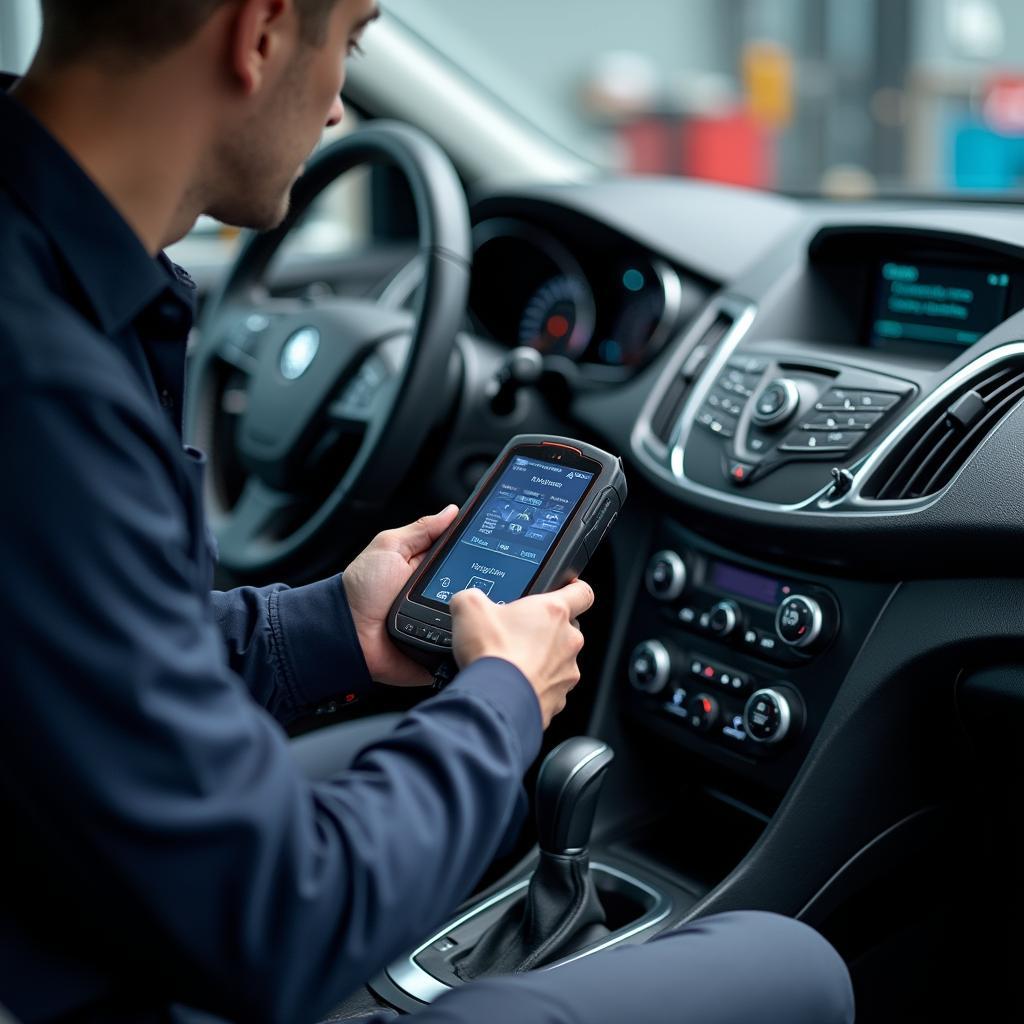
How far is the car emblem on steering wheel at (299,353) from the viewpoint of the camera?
1764 millimetres

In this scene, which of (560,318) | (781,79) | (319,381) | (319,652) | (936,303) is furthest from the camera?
(781,79)

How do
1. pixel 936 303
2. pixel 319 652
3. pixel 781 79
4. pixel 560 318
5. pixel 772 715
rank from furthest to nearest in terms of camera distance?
1. pixel 781 79
2. pixel 560 318
3. pixel 936 303
4. pixel 772 715
5. pixel 319 652

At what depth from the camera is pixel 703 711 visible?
4.84 feet

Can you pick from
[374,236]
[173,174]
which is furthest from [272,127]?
[374,236]

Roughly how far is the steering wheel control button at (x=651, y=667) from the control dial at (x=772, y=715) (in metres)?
0.14

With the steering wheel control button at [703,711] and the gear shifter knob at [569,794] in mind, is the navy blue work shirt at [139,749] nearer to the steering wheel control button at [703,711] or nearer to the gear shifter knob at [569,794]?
the gear shifter knob at [569,794]

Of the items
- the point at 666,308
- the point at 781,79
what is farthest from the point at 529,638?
the point at 781,79

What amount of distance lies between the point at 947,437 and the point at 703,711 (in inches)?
15.3

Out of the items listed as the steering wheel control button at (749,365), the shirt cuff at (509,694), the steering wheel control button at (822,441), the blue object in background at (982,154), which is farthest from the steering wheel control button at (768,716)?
the blue object in background at (982,154)

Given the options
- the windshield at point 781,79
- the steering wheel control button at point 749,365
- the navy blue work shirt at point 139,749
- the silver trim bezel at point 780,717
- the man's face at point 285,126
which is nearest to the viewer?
the navy blue work shirt at point 139,749

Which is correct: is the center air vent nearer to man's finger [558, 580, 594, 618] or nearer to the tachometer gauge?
man's finger [558, 580, 594, 618]

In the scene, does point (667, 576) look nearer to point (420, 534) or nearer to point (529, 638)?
point (420, 534)

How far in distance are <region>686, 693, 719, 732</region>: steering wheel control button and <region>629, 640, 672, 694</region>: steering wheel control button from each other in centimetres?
5

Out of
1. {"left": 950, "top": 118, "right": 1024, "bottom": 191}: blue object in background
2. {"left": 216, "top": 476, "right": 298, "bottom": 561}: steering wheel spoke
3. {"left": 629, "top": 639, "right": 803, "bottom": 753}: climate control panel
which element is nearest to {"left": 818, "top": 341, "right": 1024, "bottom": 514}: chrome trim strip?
{"left": 629, "top": 639, "right": 803, "bottom": 753}: climate control panel
